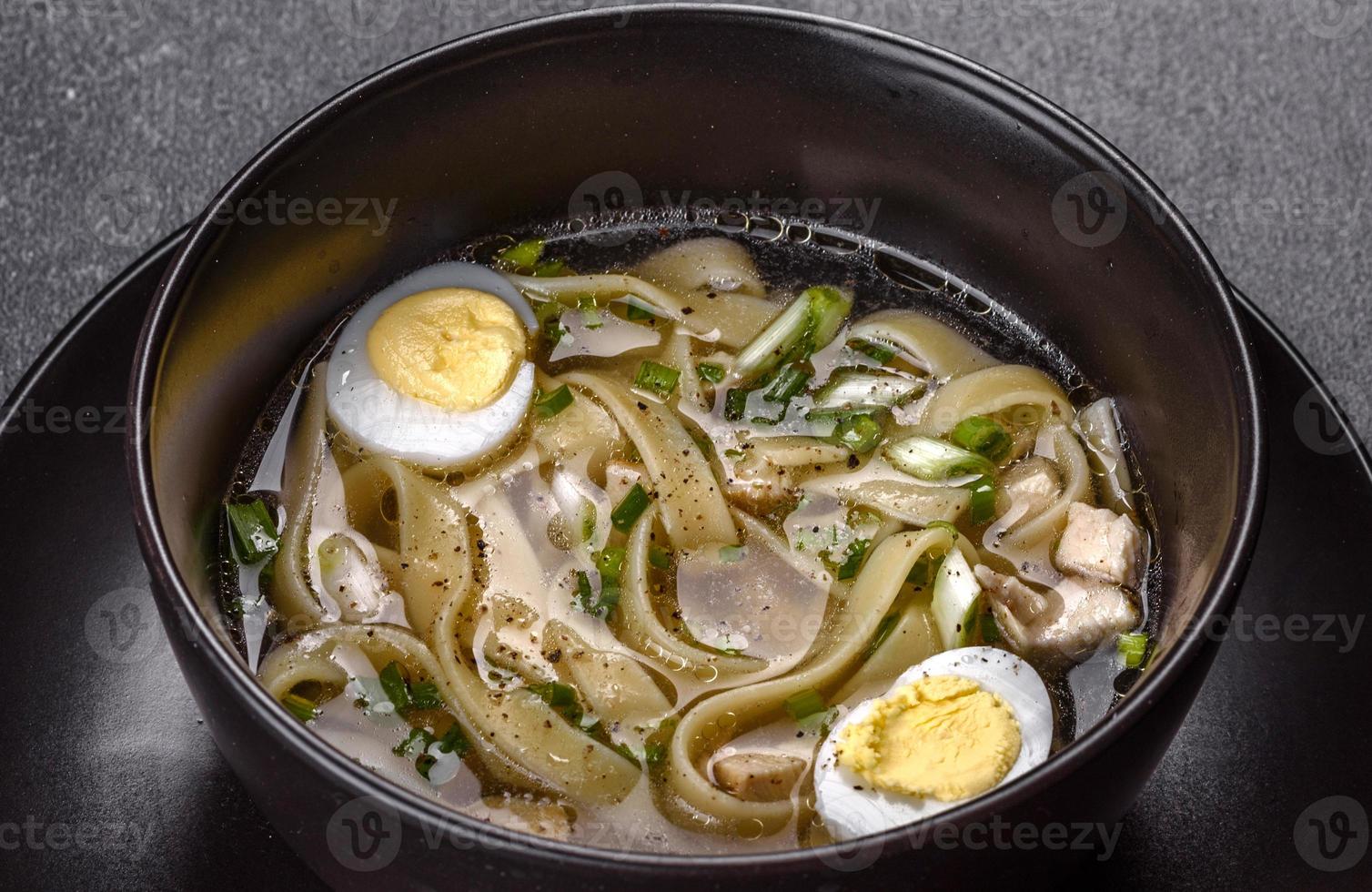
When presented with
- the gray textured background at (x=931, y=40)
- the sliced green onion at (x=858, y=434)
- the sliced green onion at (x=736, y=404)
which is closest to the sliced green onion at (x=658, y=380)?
the sliced green onion at (x=736, y=404)

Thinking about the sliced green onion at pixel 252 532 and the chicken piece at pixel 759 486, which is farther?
the chicken piece at pixel 759 486

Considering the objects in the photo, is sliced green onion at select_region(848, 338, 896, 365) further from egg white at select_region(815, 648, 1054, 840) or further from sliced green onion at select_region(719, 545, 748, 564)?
egg white at select_region(815, 648, 1054, 840)

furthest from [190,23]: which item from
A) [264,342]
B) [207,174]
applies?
[264,342]

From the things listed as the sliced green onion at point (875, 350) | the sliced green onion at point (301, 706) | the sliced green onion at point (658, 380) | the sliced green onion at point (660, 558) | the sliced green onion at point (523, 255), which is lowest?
the sliced green onion at point (301, 706)

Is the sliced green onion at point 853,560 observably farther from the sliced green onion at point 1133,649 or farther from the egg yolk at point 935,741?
the sliced green onion at point 1133,649

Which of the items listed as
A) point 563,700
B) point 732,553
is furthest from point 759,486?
point 563,700

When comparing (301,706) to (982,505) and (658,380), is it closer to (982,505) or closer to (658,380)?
(658,380)

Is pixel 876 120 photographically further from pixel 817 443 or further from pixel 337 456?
pixel 337 456
